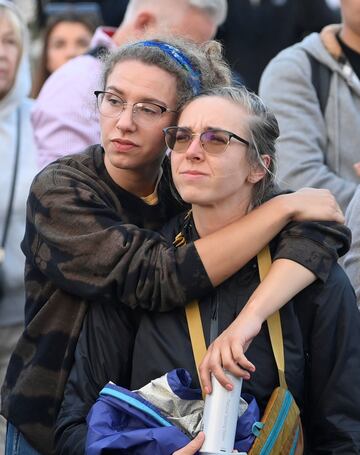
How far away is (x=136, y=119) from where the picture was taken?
2943 mm

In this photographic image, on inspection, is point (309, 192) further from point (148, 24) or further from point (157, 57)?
point (148, 24)

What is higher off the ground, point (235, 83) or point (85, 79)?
point (235, 83)

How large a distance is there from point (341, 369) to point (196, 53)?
98cm

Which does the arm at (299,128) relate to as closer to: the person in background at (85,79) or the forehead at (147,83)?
the person in background at (85,79)

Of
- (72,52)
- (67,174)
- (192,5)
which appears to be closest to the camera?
(67,174)

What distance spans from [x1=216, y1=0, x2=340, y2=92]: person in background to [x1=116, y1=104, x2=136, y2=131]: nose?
4168mm

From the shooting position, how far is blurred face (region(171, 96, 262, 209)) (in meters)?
2.73

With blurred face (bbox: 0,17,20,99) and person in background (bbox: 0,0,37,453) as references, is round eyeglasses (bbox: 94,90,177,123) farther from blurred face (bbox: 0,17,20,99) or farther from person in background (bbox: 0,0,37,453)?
blurred face (bbox: 0,17,20,99)

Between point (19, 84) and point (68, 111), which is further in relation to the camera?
point (19, 84)

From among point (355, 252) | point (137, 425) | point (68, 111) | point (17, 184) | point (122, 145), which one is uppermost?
point (122, 145)

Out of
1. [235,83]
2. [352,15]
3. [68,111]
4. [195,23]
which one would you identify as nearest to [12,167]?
[68,111]

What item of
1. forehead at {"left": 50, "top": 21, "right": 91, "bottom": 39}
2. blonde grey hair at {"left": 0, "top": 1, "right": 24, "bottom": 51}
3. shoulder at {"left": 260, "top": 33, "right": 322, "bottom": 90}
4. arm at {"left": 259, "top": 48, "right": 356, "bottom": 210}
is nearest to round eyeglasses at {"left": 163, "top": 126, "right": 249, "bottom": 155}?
arm at {"left": 259, "top": 48, "right": 356, "bottom": 210}

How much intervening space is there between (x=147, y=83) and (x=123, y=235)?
0.44m

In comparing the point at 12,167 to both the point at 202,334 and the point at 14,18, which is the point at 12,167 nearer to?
the point at 14,18
